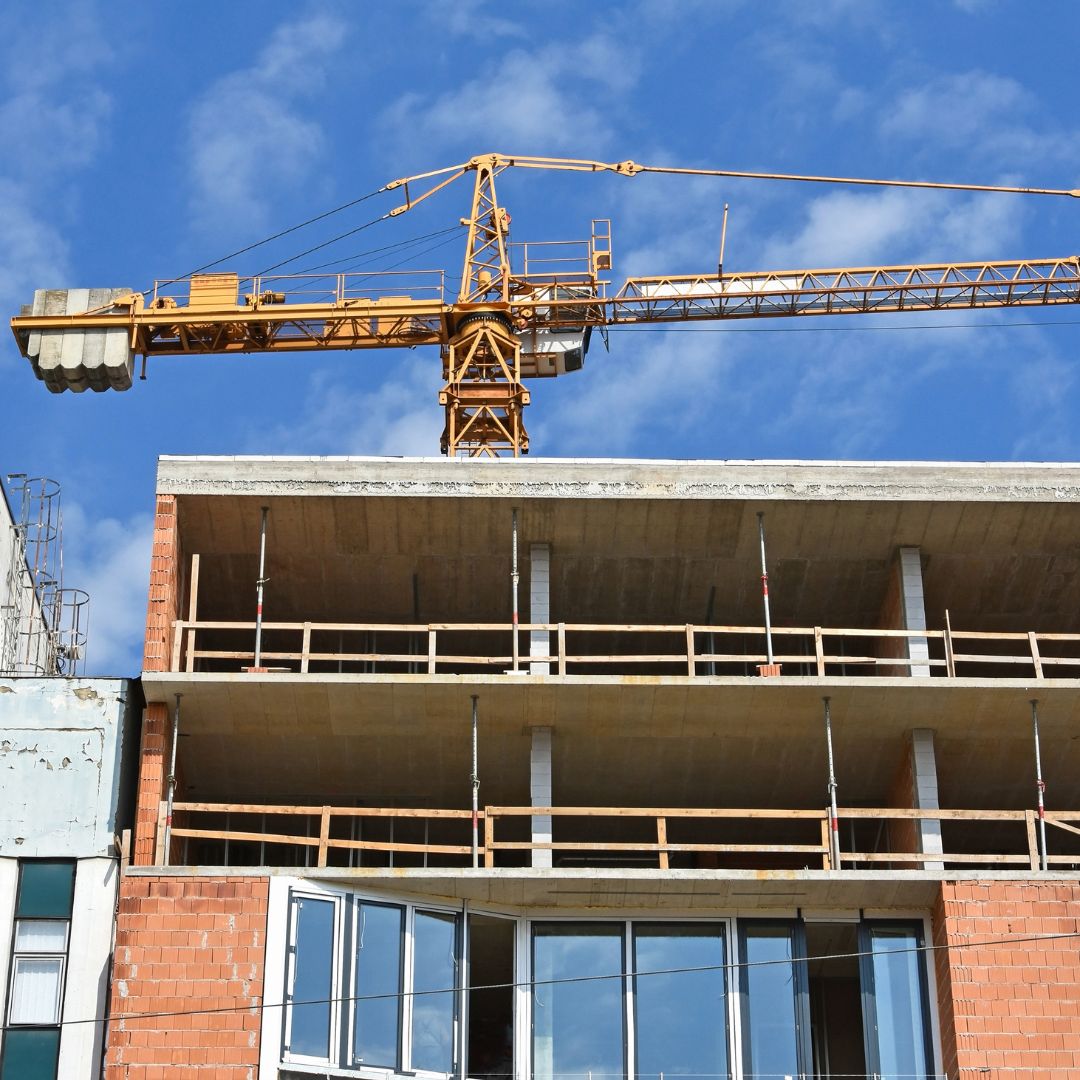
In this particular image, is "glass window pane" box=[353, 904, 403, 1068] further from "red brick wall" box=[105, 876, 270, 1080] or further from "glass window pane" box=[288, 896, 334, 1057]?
"red brick wall" box=[105, 876, 270, 1080]

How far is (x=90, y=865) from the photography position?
31250 millimetres

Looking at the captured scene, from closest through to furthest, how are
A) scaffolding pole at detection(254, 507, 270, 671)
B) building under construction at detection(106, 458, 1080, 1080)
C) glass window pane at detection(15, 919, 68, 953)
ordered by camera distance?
building under construction at detection(106, 458, 1080, 1080) → glass window pane at detection(15, 919, 68, 953) → scaffolding pole at detection(254, 507, 270, 671)

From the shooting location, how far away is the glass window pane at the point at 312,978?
29.7 meters

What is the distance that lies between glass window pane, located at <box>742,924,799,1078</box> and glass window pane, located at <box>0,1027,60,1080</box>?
368 inches

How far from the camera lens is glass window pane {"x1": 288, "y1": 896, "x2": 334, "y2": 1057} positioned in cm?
2969

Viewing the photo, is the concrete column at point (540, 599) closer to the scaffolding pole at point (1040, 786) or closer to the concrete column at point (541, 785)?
the concrete column at point (541, 785)

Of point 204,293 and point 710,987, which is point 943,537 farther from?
point 204,293

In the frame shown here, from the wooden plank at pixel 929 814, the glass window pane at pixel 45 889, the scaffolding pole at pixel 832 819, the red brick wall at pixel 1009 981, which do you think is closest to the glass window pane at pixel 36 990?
the glass window pane at pixel 45 889

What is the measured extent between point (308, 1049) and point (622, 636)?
1152 cm

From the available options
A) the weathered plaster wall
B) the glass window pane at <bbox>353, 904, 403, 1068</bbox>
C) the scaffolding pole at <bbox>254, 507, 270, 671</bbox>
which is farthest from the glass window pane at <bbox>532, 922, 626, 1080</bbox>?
the weathered plaster wall

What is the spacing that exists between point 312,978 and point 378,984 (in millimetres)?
954

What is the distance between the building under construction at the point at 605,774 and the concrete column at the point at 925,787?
0.05 m

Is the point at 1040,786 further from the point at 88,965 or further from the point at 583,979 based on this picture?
the point at 88,965

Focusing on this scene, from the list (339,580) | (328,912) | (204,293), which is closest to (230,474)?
(339,580)
